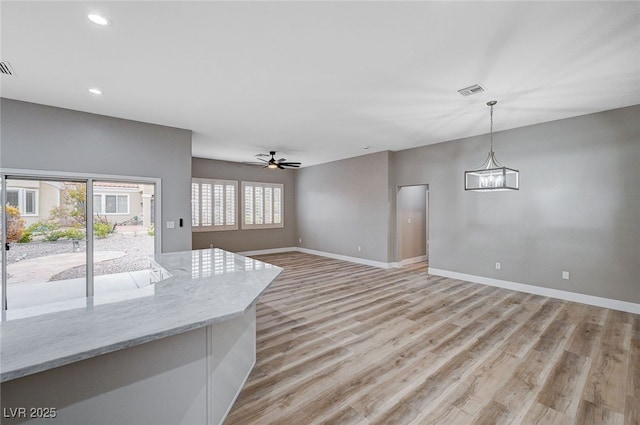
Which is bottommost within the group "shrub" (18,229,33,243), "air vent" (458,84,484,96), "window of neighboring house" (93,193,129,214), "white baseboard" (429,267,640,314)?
"white baseboard" (429,267,640,314)

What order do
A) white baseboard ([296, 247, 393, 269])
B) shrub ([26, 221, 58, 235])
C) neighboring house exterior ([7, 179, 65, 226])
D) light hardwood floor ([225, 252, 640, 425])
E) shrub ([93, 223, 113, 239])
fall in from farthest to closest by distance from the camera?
1. white baseboard ([296, 247, 393, 269])
2. shrub ([93, 223, 113, 239])
3. shrub ([26, 221, 58, 235])
4. neighboring house exterior ([7, 179, 65, 226])
5. light hardwood floor ([225, 252, 640, 425])

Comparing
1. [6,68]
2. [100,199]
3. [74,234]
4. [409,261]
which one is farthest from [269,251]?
[6,68]

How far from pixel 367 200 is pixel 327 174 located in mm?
1760

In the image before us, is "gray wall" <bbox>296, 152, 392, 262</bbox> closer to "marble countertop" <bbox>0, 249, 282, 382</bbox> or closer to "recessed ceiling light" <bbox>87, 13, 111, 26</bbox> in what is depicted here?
"marble countertop" <bbox>0, 249, 282, 382</bbox>

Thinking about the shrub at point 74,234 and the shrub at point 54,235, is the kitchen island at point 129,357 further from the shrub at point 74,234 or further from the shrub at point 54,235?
the shrub at point 54,235

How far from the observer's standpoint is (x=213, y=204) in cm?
770

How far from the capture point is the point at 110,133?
4.23m

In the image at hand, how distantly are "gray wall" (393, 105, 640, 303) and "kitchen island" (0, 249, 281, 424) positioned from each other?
16.0 ft

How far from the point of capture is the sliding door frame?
139 inches

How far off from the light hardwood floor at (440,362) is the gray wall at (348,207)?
264 centimetres

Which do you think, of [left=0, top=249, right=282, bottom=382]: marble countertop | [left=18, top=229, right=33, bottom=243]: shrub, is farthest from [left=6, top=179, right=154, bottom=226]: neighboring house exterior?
[left=0, top=249, right=282, bottom=382]: marble countertop

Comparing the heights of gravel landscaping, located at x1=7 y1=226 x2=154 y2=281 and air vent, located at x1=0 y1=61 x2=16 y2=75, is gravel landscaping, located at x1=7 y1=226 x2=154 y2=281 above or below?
below

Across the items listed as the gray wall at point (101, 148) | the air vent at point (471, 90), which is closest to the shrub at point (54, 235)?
the gray wall at point (101, 148)

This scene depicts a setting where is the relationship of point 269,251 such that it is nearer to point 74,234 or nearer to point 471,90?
point 74,234
